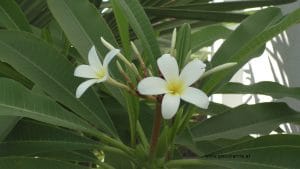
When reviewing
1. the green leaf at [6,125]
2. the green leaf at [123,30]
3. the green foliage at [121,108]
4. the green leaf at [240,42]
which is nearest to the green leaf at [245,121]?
the green foliage at [121,108]

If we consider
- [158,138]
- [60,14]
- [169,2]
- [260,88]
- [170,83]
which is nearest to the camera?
[170,83]

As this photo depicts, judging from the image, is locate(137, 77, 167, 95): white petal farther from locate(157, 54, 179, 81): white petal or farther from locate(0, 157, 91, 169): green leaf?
locate(0, 157, 91, 169): green leaf

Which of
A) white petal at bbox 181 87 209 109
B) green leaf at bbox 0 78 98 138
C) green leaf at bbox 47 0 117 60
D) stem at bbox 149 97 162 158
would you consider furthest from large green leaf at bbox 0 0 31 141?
white petal at bbox 181 87 209 109

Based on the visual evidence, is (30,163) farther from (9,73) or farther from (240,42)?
(240,42)

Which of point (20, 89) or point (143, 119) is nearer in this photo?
point (20, 89)

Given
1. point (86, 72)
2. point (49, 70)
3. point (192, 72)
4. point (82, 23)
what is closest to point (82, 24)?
point (82, 23)

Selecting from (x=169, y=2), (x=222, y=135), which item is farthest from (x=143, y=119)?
(x=169, y=2)

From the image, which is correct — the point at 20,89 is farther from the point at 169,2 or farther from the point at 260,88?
the point at 169,2
